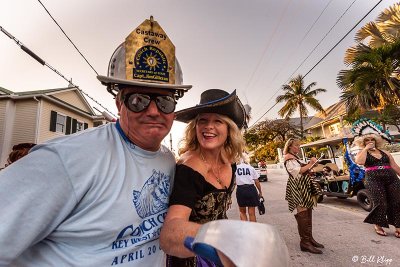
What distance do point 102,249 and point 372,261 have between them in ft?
14.1

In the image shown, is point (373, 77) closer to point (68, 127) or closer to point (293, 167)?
point (293, 167)

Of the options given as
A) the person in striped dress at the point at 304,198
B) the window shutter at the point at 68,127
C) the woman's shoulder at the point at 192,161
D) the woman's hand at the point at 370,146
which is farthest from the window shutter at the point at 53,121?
the woman's hand at the point at 370,146

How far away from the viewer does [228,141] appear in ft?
7.61

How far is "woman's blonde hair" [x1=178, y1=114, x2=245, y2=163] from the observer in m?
2.16

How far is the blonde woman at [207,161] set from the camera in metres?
1.39

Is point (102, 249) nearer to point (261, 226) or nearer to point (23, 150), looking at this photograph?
point (261, 226)

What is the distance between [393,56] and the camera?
30.8ft

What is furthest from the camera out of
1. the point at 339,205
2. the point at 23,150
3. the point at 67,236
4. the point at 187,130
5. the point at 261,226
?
the point at 339,205

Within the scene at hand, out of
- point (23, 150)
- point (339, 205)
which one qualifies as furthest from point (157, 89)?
point (339, 205)

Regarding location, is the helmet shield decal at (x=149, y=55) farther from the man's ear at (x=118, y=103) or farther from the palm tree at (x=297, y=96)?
the palm tree at (x=297, y=96)

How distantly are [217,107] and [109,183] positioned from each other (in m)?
1.19

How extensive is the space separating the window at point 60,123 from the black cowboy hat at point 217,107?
17.3 metres

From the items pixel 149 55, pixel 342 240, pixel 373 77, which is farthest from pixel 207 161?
pixel 373 77

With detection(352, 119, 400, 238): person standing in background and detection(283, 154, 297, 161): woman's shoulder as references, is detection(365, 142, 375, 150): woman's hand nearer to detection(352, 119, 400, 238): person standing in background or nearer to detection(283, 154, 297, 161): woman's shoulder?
detection(352, 119, 400, 238): person standing in background
